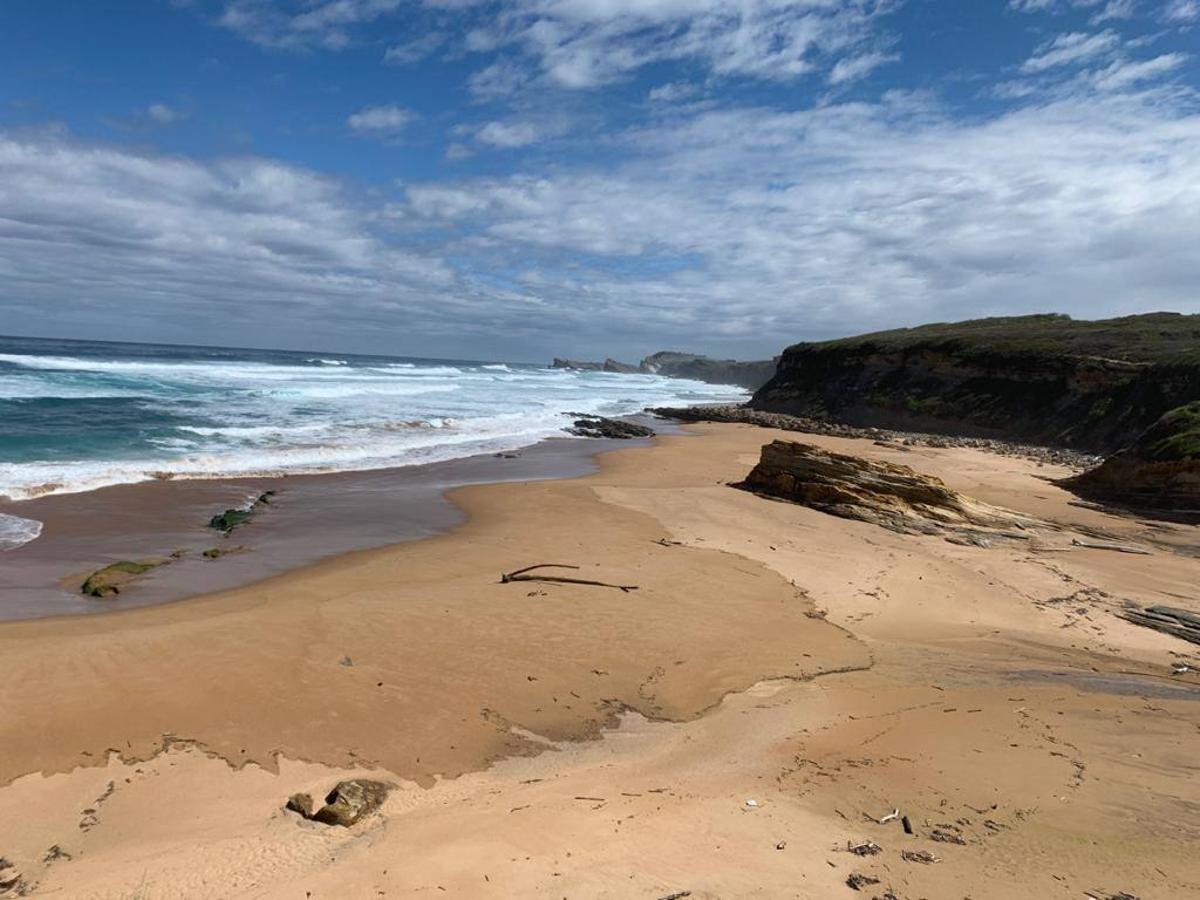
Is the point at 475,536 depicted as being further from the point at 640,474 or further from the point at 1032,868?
the point at 1032,868

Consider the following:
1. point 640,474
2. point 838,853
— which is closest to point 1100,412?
point 640,474

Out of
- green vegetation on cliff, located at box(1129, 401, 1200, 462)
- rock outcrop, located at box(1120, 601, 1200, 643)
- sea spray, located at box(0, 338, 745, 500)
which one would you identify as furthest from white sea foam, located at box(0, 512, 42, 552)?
green vegetation on cliff, located at box(1129, 401, 1200, 462)

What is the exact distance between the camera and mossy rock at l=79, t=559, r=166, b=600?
29.0 feet

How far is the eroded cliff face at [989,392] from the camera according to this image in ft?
87.5

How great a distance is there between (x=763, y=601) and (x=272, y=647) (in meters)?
5.89

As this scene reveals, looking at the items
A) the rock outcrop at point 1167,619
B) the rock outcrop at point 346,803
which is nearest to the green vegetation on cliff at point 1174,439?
the rock outcrop at point 1167,619

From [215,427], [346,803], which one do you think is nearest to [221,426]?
[215,427]

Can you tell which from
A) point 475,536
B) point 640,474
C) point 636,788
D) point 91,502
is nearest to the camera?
point 636,788

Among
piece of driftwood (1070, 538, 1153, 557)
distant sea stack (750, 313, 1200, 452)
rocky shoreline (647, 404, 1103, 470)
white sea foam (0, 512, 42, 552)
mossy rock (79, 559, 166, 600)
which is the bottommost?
white sea foam (0, 512, 42, 552)

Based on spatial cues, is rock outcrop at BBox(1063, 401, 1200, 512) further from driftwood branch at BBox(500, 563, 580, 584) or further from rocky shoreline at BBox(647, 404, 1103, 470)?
driftwood branch at BBox(500, 563, 580, 584)

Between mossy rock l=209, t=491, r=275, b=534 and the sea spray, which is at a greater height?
the sea spray

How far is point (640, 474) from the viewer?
20.2m

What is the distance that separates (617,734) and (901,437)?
29.8 metres

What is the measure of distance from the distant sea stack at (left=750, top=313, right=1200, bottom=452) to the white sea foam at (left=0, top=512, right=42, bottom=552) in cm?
3259
